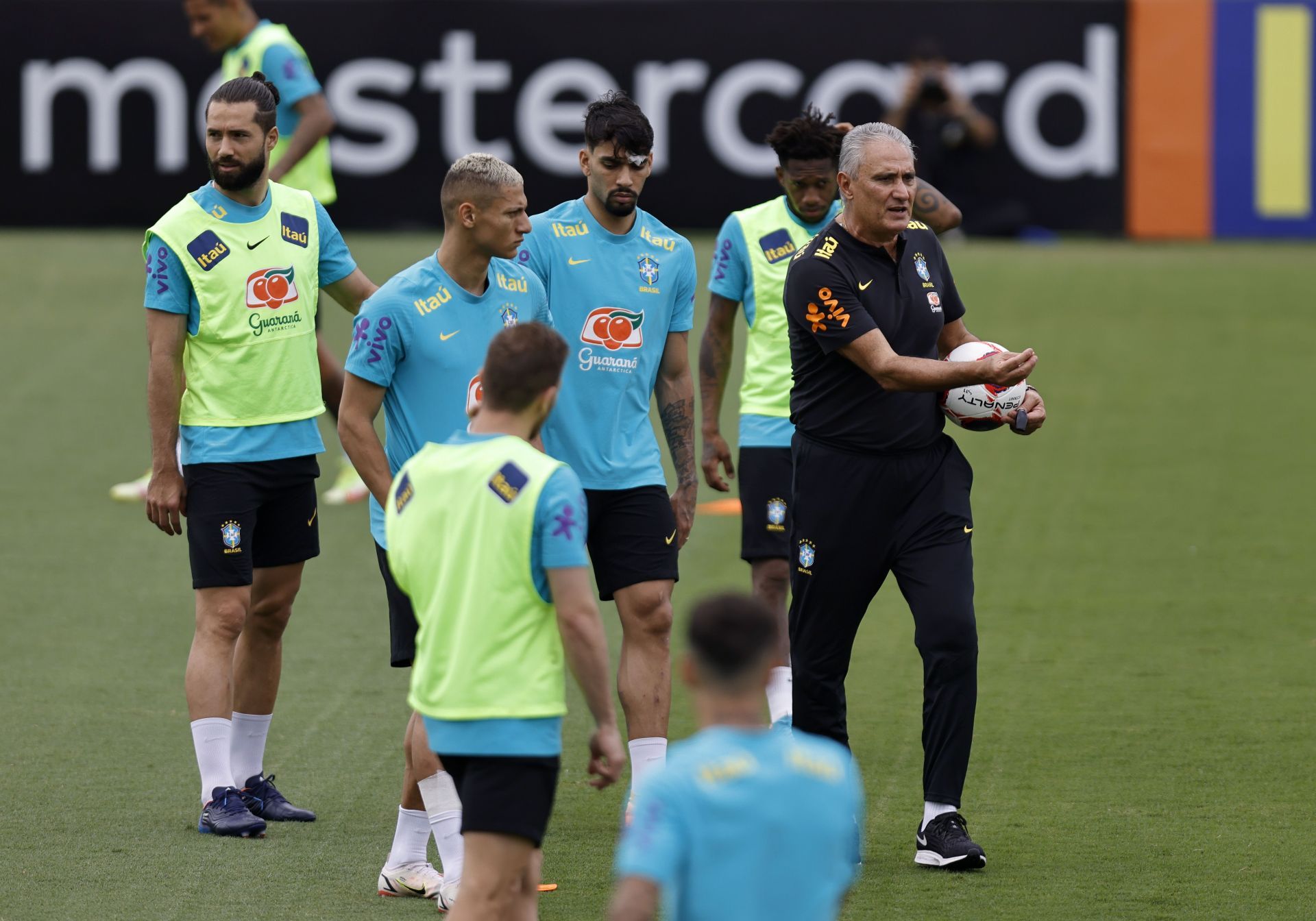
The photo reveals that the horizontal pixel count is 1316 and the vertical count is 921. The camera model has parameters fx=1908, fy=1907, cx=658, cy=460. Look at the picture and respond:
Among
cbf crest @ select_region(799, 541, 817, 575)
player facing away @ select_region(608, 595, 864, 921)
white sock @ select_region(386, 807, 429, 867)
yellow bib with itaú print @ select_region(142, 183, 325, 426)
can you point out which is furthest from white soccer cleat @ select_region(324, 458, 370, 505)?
player facing away @ select_region(608, 595, 864, 921)

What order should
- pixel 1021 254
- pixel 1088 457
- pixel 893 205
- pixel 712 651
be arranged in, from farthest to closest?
pixel 1021 254, pixel 1088 457, pixel 893 205, pixel 712 651

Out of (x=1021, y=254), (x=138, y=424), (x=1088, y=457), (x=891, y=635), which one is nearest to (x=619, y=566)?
(x=891, y=635)

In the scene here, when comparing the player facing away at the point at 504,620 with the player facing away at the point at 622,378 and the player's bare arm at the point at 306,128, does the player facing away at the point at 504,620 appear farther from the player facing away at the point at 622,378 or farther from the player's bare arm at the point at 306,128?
the player's bare arm at the point at 306,128

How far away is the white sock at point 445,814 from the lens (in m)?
5.71

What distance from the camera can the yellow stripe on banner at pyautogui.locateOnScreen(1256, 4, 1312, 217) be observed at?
68.3 ft

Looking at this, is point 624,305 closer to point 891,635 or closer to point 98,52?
point 891,635

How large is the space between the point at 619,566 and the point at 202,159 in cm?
1543

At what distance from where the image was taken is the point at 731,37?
20719 millimetres

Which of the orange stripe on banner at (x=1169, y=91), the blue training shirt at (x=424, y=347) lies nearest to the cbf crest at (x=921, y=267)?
the blue training shirt at (x=424, y=347)

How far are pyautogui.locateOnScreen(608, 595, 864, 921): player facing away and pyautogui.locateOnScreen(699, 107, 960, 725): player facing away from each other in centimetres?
436

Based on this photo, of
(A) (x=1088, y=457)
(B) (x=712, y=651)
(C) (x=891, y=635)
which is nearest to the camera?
(B) (x=712, y=651)

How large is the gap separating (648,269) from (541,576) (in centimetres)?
234

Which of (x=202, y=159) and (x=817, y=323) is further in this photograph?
(x=202, y=159)

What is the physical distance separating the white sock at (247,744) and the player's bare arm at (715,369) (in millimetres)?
2149
